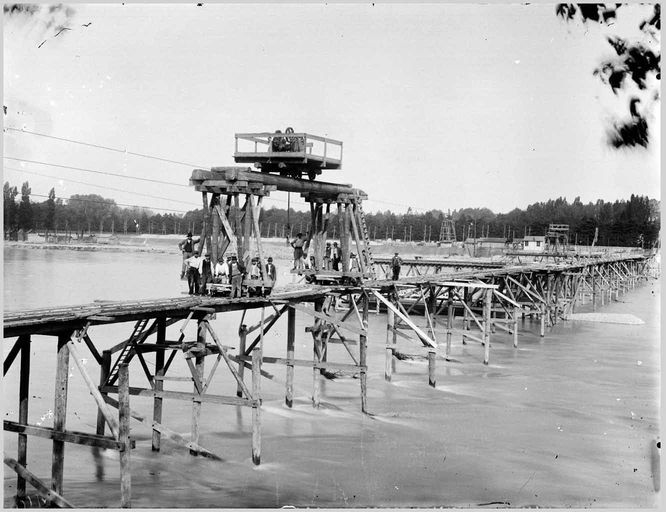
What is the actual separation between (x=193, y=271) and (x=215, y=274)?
558 millimetres

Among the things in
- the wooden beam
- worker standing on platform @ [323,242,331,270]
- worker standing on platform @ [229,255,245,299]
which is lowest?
the wooden beam

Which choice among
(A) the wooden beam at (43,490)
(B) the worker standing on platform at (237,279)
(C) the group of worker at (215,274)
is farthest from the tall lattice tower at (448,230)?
(A) the wooden beam at (43,490)

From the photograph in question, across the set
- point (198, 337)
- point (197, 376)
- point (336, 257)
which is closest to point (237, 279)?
point (198, 337)

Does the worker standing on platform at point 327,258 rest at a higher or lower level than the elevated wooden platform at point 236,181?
lower

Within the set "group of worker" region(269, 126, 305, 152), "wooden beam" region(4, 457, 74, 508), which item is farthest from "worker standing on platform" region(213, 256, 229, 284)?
"wooden beam" region(4, 457, 74, 508)

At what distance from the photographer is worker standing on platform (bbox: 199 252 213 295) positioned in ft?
61.8

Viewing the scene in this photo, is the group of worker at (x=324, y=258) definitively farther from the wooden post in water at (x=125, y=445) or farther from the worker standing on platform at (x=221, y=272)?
the wooden post in water at (x=125, y=445)

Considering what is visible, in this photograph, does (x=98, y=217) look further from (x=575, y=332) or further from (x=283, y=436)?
(x=283, y=436)

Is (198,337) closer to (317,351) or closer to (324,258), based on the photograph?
(317,351)

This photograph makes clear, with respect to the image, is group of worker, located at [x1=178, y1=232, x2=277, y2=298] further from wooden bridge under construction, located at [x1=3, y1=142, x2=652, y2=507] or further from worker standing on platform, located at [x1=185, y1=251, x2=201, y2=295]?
wooden bridge under construction, located at [x1=3, y1=142, x2=652, y2=507]

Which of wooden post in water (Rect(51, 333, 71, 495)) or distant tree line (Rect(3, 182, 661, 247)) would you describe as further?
distant tree line (Rect(3, 182, 661, 247))

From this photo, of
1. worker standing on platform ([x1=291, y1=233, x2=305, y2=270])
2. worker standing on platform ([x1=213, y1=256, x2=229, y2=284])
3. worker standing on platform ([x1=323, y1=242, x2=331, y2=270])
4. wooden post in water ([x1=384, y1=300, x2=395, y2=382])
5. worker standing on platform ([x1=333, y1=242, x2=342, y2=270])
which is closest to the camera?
worker standing on platform ([x1=213, y1=256, x2=229, y2=284])

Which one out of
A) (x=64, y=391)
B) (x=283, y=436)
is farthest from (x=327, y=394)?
(x=64, y=391)

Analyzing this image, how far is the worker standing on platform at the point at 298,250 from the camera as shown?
23.5 m
